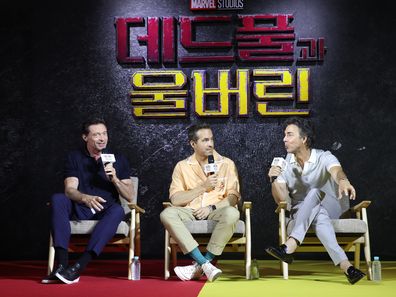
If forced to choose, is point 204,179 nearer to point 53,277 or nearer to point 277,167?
point 277,167

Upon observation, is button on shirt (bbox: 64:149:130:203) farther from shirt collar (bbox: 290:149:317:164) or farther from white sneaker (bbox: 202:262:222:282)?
shirt collar (bbox: 290:149:317:164)

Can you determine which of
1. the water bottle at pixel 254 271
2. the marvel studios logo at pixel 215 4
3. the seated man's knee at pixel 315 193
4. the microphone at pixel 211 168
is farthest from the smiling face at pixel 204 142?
the marvel studios logo at pixel 215 4

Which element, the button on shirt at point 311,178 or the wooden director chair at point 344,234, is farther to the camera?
the button on shirt at point 311,178

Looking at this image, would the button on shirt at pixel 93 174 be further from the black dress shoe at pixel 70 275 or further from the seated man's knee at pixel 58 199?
the black dress shoe at pixel 70 275

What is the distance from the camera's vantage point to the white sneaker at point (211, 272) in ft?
16.0

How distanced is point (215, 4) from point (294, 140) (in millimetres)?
2019

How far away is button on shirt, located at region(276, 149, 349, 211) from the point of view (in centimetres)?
559

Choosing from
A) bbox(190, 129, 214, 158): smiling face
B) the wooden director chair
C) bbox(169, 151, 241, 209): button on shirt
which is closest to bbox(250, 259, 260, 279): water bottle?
the wooden director chair

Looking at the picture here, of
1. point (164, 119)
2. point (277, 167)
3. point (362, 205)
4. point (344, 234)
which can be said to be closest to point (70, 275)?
point (277, 167)

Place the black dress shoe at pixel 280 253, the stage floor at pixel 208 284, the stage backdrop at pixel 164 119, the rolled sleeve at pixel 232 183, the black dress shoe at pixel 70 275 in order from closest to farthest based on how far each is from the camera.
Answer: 1. the stage floor at pixel 208 284
2. the black dress shoe at pixel 70 275
3. the black dress shoe at pixel 280 253
4. the rolled sleeve at pixel 232 183
5. the stage backdrop at pixel 164 119

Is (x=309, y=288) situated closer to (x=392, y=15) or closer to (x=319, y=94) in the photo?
(x=319, y=94)

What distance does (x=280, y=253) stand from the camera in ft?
16.5

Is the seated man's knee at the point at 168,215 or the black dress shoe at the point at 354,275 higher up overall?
the seated man's knee at the point at 168,215

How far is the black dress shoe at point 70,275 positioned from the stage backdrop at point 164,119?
211cm
